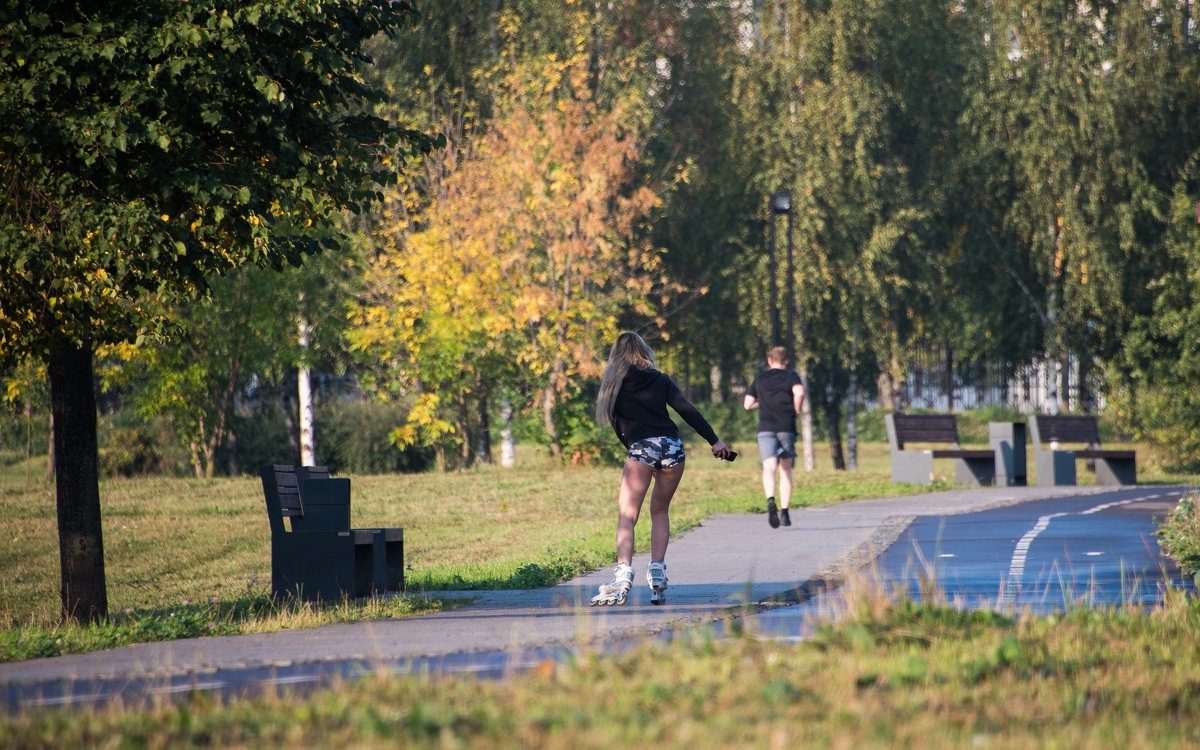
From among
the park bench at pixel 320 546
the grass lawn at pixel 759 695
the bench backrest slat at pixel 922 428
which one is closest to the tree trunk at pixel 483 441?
the bench backrest slat at pixel 922 428

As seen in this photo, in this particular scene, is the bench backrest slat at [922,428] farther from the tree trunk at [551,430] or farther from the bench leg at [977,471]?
the tree trunk at [551,430]

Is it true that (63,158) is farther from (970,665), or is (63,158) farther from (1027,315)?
(1027,315)

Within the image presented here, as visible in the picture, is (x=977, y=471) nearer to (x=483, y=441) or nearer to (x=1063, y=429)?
(x=1063, y=429)

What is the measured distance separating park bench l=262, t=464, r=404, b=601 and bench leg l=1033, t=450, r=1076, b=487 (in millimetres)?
15770

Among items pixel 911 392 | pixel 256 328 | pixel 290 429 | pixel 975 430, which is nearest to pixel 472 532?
pixel 256 328

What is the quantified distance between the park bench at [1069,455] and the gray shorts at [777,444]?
9.31 metres

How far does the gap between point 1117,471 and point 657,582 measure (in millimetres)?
18141

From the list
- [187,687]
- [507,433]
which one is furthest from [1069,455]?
[187,687]

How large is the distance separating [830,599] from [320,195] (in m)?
4.83

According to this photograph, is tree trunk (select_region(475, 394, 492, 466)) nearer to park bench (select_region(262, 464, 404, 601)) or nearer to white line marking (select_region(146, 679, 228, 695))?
park bench (select_region(262, 464, 404, 601))

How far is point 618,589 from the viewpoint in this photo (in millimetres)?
8500

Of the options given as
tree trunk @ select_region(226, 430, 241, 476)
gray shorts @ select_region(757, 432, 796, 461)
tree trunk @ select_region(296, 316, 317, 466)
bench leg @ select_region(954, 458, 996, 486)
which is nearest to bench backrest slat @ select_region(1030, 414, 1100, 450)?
bench leg @ select_region(954, 458, 996, 486)

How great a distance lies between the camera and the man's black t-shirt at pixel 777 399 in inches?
592

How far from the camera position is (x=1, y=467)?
3722 cm
